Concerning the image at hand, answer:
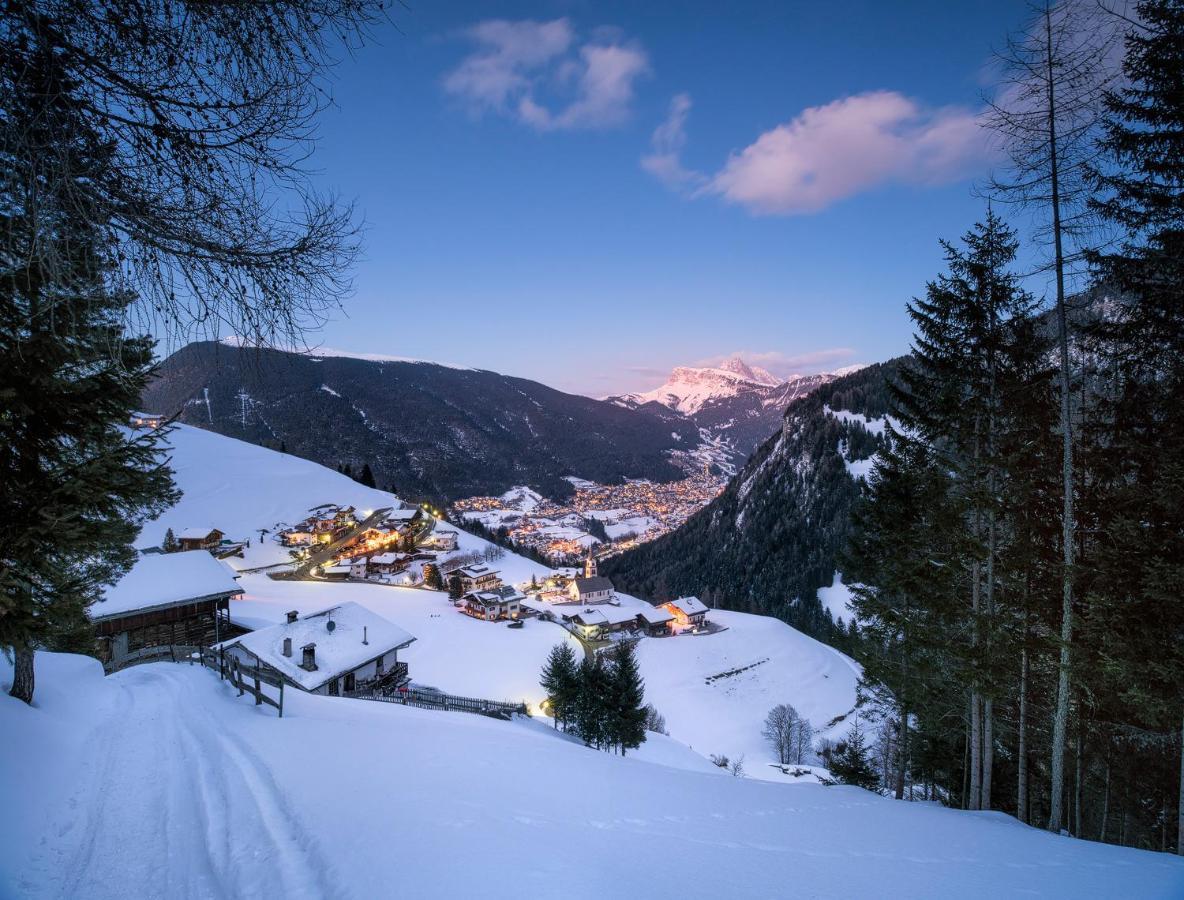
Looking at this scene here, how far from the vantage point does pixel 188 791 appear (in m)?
6.65

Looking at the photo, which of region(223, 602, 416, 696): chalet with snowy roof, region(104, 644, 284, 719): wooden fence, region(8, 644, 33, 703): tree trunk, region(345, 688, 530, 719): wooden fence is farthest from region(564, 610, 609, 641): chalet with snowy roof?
region(8, 644, 33, 703): tree trunk

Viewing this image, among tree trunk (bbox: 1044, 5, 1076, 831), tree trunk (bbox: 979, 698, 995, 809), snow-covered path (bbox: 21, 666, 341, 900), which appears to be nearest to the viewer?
snow-covered path (bbox: 21, 666, 341, 900)

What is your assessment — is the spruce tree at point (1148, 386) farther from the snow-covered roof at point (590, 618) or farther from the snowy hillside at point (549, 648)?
the snow-covered roof at point (590, 618)

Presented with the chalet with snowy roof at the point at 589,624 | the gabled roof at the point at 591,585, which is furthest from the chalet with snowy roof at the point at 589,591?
the chalet with snowy roof at the point at 589,624

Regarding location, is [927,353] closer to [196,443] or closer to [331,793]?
[331,793]

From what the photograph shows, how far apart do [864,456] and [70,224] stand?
12369cm

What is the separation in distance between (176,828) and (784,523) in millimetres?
113568

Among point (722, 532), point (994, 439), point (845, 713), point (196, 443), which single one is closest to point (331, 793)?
point (994, 439)

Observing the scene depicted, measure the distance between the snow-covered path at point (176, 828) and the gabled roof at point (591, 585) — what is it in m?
62.6

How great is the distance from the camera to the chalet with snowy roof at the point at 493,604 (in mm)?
51094

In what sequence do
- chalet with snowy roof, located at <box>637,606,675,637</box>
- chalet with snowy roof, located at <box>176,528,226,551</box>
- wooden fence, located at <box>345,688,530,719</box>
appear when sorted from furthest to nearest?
chalet with snowy roof, located at <box>637,606,675,637</box> < chalet with snowy roof, located at <box>176,528,226,551</box> < wooden fence, located at <box>345,688,530,719</box>

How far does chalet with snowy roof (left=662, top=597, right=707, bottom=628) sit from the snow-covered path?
193 feet

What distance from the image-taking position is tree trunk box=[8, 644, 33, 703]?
7.86 meters

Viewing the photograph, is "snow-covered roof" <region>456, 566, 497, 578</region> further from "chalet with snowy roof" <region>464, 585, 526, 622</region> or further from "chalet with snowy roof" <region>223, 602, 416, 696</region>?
"chalet with snowy roof" <region>223, 602, 416, 696</region>
